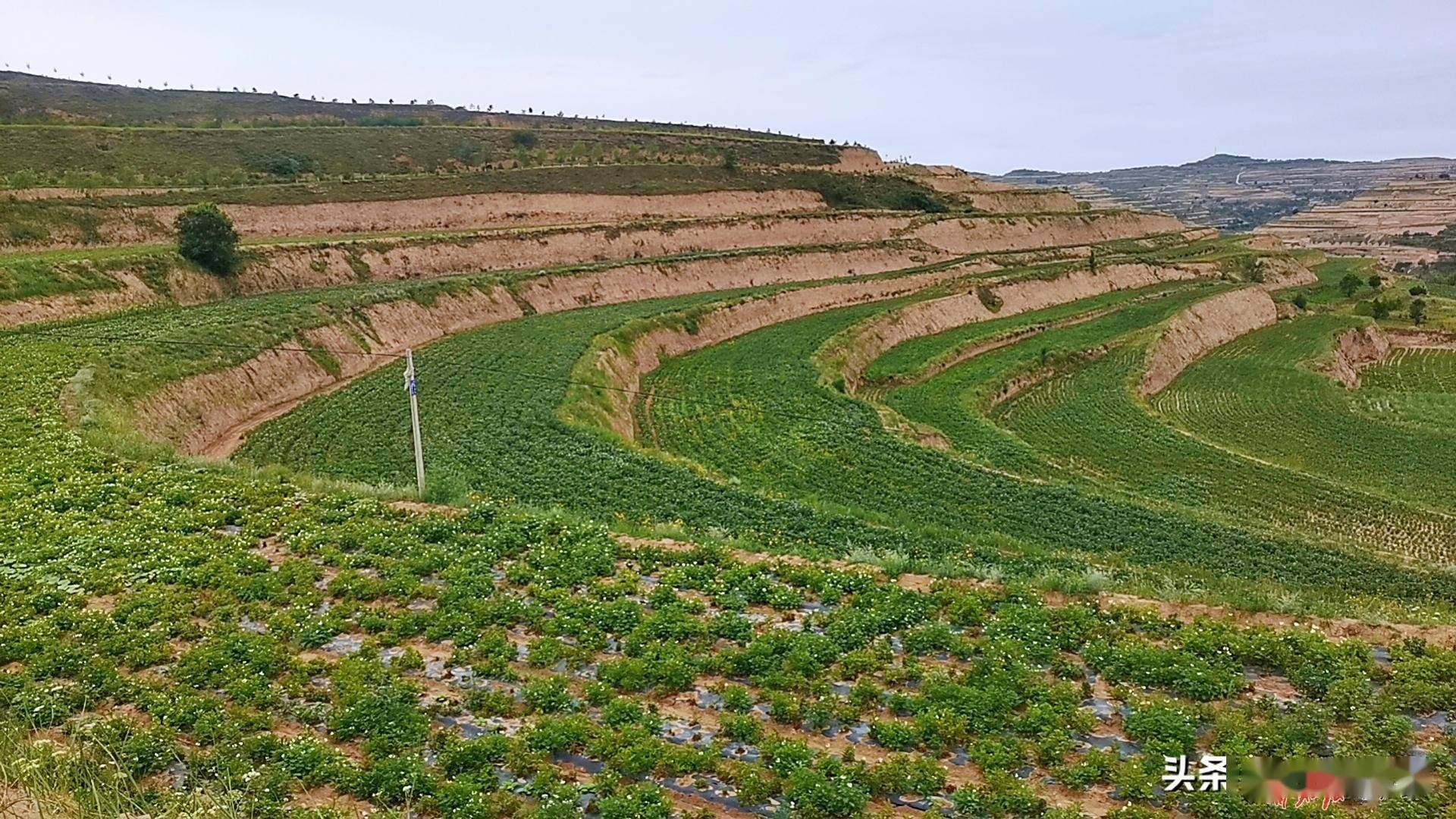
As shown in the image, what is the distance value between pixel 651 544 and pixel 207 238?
42656mm

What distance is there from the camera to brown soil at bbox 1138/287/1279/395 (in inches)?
2079

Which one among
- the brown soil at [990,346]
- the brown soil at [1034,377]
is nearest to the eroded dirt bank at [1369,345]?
the brown soil at [1034,377]

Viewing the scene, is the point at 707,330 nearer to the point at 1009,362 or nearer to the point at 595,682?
the point at 1009,362

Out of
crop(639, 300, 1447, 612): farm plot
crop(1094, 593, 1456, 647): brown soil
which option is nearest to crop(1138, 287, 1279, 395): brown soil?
crop(639, 300, 1447, 612): farm plot

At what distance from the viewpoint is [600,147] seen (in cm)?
10794

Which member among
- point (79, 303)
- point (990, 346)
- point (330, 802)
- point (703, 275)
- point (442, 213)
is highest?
point (442, 213)

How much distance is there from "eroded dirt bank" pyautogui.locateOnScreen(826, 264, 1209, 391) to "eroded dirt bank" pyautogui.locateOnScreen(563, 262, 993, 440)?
6612 millimetres

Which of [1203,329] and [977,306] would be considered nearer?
[1203,329]

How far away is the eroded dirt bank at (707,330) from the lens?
3584 cm

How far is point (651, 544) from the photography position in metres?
16.6

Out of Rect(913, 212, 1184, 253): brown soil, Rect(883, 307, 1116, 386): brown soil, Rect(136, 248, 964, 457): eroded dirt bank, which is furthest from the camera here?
Rect(913, 212, 1184, 253): brown soil

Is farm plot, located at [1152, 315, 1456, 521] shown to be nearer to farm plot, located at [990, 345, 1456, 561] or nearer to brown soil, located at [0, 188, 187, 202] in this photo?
farm plot, located at [990, 345, 1456, 561]

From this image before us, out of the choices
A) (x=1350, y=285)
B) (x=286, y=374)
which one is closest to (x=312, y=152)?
(x=286, y=374)

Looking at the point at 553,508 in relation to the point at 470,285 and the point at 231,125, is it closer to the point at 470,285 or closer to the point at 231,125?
the point at 470,285
